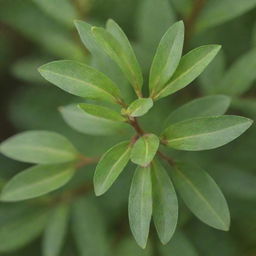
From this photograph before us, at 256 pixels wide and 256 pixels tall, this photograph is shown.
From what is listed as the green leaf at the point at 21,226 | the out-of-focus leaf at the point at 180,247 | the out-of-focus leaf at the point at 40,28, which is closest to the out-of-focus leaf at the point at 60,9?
the out-of-focus leaf at the point at 40,28

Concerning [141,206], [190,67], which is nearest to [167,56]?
[190,67]

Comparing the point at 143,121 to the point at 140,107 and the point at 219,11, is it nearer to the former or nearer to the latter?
the point at 219,11

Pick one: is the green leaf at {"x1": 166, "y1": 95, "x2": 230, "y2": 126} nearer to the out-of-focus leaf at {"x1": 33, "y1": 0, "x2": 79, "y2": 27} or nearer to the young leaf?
the young leaf

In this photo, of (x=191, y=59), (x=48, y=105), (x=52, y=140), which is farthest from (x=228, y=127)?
(x=48, y=105)

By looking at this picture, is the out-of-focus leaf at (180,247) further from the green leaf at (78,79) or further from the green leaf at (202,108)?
the green leaf at (78,79)

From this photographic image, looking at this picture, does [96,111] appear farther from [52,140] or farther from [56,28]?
[56,28]

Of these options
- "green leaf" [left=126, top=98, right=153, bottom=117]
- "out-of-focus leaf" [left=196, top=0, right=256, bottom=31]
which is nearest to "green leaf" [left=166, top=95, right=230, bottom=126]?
"green leaf" [left=126, top=98, right=153, bottom=117]
